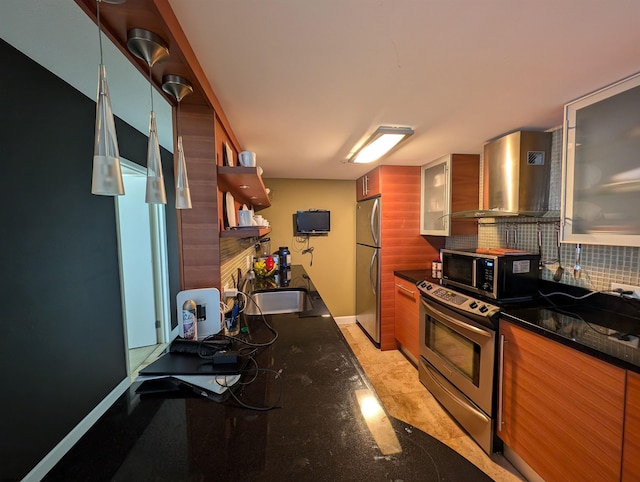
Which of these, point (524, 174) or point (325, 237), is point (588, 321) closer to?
point (524, 174)

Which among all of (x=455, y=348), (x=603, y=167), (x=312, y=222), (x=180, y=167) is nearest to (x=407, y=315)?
(x=455, y=348)

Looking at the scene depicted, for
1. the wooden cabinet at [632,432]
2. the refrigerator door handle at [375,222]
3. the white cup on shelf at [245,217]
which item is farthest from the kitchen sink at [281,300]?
the wooden cabinet at [632,432]

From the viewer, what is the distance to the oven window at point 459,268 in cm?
184

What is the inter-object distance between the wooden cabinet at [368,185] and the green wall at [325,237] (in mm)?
205

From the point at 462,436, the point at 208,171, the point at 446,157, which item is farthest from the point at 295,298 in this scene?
the point at 446,157

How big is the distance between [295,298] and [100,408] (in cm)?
159

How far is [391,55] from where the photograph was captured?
0.94 m

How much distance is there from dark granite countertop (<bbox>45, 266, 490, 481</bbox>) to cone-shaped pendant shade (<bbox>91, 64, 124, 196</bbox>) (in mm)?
637

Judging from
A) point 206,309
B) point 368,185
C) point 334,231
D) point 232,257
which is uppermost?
point 368,185

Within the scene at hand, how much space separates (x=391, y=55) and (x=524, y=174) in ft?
4.49

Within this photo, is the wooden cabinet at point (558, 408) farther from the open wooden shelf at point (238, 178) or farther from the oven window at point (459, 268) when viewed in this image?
the open wooden shelf at point (238, 178)

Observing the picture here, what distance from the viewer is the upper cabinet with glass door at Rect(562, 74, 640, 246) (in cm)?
116

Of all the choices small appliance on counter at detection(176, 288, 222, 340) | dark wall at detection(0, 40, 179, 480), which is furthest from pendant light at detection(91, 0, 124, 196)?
dark wall at detection(0, 40, 179, 480)

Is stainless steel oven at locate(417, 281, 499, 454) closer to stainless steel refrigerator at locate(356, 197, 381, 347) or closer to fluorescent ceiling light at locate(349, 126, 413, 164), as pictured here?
stainless steel refrigerator at locate(356, 197, 381, 347)
